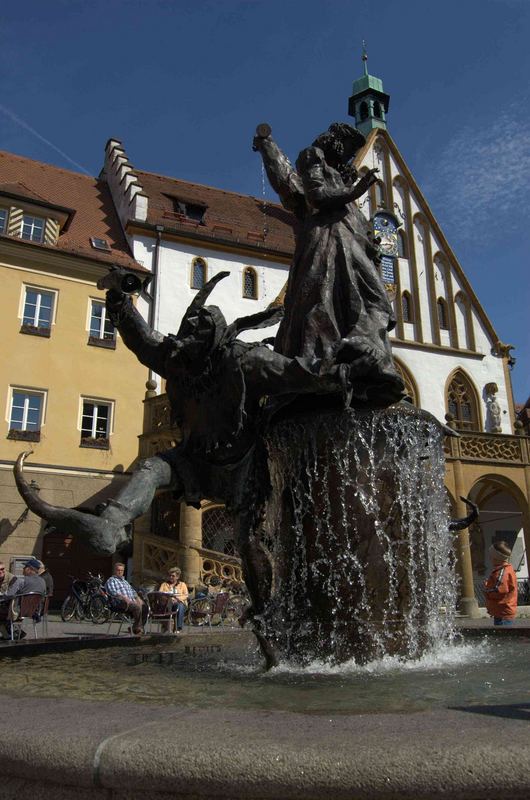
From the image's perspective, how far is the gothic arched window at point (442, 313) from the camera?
100 ft

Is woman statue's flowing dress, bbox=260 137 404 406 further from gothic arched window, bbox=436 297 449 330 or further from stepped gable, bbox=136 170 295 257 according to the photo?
gothic arched window, bbox=436 297 449 330

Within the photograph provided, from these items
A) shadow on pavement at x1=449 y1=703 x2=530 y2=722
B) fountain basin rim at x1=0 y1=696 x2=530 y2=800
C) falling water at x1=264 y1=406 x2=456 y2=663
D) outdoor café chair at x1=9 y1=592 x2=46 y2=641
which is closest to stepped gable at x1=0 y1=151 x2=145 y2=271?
outdoor café chair at x1=9 y1=592 x2=46 y2=641

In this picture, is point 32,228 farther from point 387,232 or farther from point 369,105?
point 369,105

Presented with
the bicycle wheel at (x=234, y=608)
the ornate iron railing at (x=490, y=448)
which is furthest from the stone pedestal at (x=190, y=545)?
the ornate iron railing at (x=490, y=448)

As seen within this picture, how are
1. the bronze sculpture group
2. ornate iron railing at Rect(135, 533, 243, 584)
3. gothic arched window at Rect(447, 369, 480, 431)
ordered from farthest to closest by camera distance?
gothic arched window at Rect(447, 369, 480, 431)
ornate iron railing at Rect(135, 533, 243, 584)
the bronze sculpture group

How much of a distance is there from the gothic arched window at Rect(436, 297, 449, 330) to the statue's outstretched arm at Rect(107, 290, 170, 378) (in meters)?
26.3

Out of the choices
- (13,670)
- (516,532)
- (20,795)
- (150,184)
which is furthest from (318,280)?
(150,184)

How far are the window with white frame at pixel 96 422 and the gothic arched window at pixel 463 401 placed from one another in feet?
43.6

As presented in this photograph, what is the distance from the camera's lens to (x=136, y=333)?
5223mm

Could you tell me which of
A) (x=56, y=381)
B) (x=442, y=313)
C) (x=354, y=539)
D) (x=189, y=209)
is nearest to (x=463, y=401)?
(x=442, y=313)

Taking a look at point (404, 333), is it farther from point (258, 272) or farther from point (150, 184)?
point (150, 184)

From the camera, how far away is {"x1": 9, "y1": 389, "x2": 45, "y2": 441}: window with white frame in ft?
74.0

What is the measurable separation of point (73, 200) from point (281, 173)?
2597 centimetres

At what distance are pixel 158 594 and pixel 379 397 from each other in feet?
27.4
